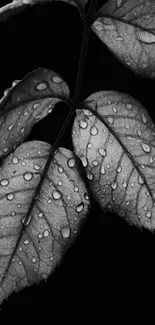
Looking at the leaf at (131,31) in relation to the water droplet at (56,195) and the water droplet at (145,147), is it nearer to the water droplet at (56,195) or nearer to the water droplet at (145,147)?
the water droplet at (145,147)

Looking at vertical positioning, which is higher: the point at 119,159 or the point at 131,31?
the point at 131,31

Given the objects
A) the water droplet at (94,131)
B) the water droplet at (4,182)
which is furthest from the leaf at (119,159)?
the water droplet at (4,182)

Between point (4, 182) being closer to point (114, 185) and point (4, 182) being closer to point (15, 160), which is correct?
point (15, 160)

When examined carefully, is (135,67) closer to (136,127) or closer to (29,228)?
(136,127)

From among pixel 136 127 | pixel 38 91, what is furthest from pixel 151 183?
pixel 38 91

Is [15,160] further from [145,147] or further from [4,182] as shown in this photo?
[145,147]

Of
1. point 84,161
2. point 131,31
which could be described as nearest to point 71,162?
point 84,161
